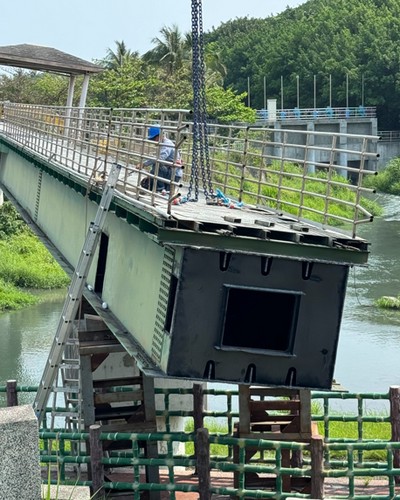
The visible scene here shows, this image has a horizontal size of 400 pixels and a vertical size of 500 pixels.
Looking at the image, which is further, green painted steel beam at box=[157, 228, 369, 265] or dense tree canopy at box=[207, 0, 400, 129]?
dense tree canopy at box=[207, 0, 400, 129]

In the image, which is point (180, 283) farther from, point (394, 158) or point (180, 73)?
point (394, 158)

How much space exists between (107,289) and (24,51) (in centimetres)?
2482

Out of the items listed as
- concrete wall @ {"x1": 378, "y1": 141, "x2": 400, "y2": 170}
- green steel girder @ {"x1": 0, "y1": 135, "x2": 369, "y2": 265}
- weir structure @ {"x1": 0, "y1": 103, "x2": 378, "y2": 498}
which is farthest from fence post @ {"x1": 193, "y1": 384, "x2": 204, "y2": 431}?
concrete wall @ {"x1": 378, "y1": 141, "x2": 400, "y2": 170}

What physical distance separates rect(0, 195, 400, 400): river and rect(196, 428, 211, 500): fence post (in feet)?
35.7

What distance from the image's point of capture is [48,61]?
36750mm

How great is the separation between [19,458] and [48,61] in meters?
30.2

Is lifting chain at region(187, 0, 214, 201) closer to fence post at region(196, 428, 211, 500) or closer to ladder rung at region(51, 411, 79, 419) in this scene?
fence post at region(196, 428, 211, 500)

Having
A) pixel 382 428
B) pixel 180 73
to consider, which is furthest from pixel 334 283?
pixel 180 73

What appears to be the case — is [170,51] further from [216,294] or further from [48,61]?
[216,294]

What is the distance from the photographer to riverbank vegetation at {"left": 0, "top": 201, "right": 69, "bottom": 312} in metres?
41.7

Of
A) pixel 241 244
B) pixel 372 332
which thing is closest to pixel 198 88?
pixel 241 244

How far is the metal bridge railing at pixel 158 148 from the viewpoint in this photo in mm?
11844

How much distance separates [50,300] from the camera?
42.2m

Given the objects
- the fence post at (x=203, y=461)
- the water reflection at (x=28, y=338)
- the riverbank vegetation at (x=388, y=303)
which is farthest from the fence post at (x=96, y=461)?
the riverbank vegetation at (x=388, y=303)
